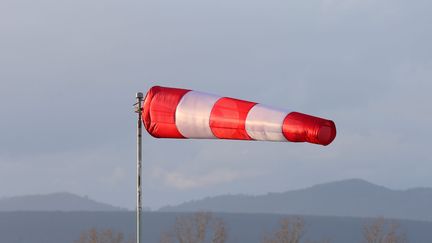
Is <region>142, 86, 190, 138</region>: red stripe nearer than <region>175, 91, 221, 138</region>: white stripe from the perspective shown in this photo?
No

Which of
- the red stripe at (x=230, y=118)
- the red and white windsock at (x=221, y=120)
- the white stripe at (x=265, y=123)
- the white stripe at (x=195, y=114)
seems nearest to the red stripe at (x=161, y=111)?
the red and white windsock at (x=221, y=120)

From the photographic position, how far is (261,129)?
11.5 m

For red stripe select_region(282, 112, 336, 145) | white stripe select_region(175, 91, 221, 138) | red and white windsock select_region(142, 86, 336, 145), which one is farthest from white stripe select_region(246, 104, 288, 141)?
white stripe select_region(175, 91, 221, 138)

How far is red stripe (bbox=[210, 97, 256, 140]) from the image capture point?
11.9m

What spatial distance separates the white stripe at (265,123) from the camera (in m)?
11.4

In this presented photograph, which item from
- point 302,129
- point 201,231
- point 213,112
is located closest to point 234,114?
point 213,112

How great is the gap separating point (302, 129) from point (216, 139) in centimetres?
165

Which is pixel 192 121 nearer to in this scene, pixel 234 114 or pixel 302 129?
pixel 234 114

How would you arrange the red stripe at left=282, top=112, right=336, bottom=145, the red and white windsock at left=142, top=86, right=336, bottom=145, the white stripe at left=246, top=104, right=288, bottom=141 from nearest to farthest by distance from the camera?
the red stripe at left=282, top=112, right=336, bottom=145, the red and white windsock at left=142, top=86, right=336, bottom=145, the white stripe at left=246, top=104, right=288, bottom=141

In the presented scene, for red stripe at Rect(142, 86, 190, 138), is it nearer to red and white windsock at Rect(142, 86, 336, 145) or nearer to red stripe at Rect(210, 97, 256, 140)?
red and white windsock at Rect(142, 86, 336, 145)

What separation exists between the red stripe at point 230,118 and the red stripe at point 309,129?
777 mm

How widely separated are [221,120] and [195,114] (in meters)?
0.59

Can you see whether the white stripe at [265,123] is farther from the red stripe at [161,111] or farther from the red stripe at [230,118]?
the red stripe at [161,111]

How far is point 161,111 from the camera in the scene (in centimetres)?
1312
